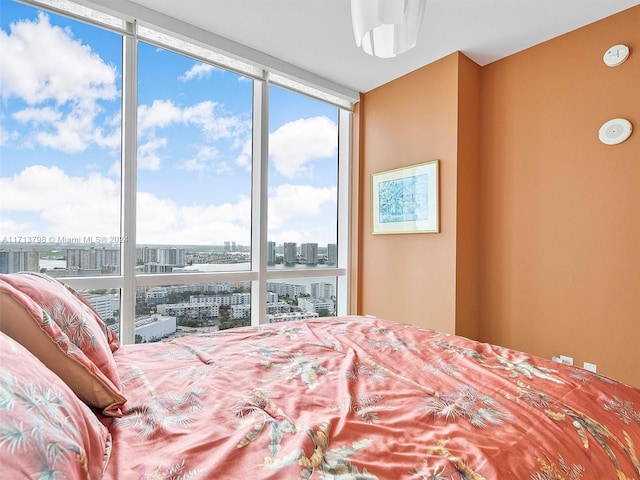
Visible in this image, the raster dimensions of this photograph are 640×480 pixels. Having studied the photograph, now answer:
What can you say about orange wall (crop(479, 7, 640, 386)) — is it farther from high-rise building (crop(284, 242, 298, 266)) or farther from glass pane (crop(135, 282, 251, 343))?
glass pane (crop(135, 282, 251, 343))

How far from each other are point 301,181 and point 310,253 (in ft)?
2.32

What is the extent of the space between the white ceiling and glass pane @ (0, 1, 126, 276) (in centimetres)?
40

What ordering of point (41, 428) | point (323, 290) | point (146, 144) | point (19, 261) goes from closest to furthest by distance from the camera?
1. point (41, 428)
2. point (19, 261)
3. point (146, 144)
4. point (323, 290)

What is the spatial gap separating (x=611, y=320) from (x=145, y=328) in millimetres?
3129

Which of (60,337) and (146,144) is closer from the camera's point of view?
(60,337)

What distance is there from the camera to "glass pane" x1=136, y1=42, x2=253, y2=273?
260cm

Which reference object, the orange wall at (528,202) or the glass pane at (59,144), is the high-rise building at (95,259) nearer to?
the glass pane at (59,144)

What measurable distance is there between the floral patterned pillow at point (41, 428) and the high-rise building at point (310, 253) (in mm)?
2708

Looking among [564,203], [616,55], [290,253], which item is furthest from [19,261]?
[616,55]

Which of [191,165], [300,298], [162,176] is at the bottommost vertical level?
[300,298]

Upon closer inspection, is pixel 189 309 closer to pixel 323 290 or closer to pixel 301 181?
pixel 323 290

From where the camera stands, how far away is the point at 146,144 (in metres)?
2.60

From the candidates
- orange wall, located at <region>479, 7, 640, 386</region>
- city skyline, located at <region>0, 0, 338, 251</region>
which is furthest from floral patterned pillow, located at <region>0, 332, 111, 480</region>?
orange wall, located at <region>479, 7, 640, 386</region>

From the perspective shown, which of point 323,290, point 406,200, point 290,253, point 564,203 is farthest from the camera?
point 323,290
